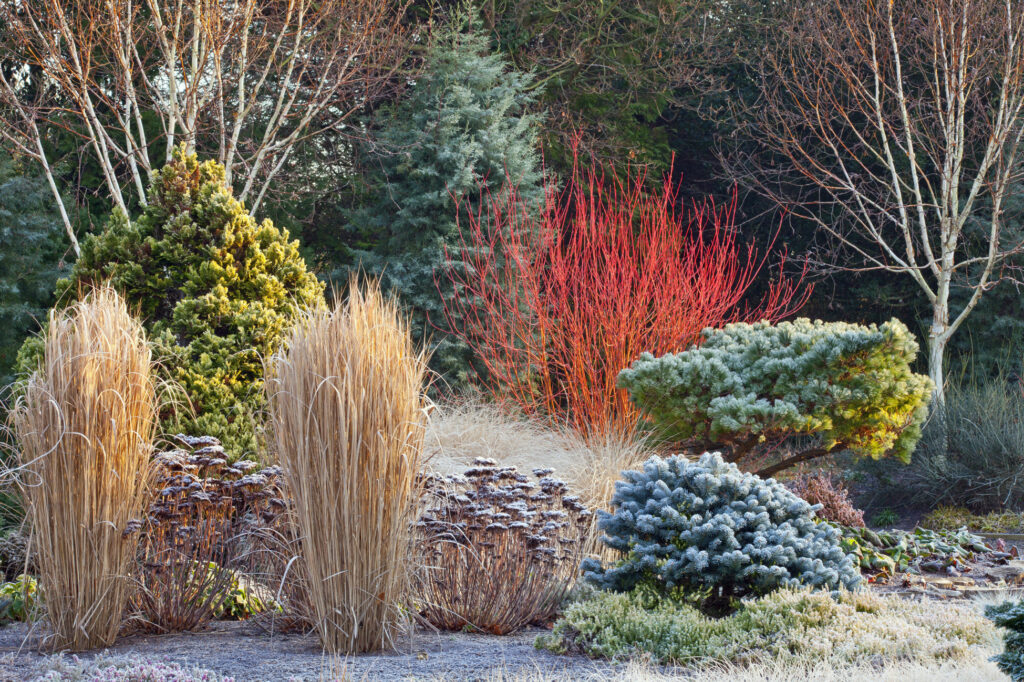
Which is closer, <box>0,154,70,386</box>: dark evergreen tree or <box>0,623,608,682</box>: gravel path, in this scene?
<box>0,623,608,682</box>: gravel path

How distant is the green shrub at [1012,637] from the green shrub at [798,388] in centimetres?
357

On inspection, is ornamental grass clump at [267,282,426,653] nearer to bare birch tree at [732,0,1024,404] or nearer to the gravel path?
the gravel path

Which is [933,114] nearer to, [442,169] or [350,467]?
[442,169]

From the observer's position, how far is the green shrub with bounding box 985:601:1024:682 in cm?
249

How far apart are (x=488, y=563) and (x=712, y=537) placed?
0.97 meters

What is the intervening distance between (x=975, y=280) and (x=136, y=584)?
34.3 ft

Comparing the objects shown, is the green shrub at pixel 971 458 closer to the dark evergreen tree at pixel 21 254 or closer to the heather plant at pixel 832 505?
the heather plant at pixel 832 505

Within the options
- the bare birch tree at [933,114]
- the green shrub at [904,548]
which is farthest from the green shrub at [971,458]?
the green shrub at [904,548]

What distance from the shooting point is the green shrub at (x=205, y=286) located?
5.15m

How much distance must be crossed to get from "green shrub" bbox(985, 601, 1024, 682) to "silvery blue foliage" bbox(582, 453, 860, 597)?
122 cm

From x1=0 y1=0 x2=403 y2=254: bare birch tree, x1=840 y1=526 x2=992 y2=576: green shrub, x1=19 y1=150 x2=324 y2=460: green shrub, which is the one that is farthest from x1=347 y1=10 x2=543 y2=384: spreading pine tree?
x1=840 y1=526 x2=992 y2=576: green shrub

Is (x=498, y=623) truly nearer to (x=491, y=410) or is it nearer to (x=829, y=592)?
(x=829, y=592)

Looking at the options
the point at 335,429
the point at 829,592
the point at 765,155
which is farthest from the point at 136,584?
the point at 765,155

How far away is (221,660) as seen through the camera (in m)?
3.13
